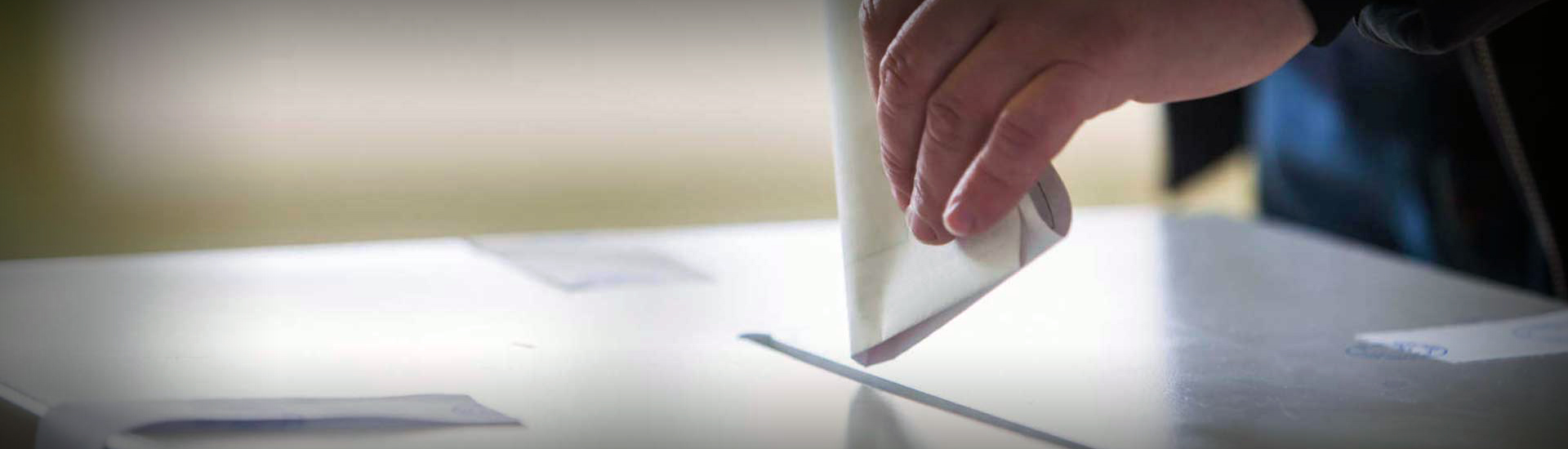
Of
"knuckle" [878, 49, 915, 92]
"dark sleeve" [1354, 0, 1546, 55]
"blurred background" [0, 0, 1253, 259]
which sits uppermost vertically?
"blurred background" [0, 0, 1253, 259]

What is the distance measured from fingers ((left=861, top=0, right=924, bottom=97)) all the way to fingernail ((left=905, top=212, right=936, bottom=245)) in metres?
0.07

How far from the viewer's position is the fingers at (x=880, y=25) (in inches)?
24.5

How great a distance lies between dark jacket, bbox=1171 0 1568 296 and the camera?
111 cm

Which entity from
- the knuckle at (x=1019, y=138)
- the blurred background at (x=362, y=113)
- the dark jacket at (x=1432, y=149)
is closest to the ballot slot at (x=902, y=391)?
Result: the knuckle at (x=1019, y=138)

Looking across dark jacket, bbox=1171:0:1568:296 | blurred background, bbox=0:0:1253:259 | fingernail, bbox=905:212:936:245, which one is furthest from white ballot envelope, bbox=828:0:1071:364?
blurred background, bbox=0:0:1253:259

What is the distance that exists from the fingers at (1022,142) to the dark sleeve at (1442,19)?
0.18m

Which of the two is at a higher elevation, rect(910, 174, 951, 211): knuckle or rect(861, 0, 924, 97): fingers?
rect(861, 0, 924, 97): fingers

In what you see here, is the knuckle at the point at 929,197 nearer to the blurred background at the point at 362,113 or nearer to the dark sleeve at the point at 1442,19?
the dark sleeve at the point at 1442,19

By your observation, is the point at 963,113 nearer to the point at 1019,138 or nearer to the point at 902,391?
the point at 1019,138

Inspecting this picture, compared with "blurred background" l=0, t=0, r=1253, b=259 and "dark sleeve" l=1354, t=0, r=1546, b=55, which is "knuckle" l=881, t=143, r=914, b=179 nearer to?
"dark sleeve" l=1354, t=0, r=1546, b=55

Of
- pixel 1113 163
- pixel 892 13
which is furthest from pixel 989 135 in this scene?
pixel 1113 163

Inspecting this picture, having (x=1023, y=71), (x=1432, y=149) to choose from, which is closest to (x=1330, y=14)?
(x=1023, y=71)

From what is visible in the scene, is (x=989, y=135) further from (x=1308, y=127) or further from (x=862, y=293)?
(x=1308, y=127)

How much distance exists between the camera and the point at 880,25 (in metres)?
0.63
